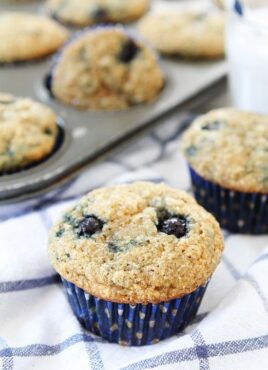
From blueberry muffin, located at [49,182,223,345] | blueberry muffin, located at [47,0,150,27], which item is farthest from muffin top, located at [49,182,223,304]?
blueberry muffin, located at [47,0,150,27]

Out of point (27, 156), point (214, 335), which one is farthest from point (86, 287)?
point (27, 156)

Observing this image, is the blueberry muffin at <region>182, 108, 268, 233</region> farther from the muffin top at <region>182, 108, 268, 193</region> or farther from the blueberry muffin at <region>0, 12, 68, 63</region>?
the blueberry muffin at <region>0, 12, 68, 63</region>

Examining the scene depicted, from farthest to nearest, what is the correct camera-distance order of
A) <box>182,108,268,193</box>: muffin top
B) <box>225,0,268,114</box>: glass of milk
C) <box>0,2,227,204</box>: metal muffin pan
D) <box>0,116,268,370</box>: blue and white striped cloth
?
1. <box>225,0,268,114</box>: glass of milk
2. <box>0,2,227,204</box>: metal muffin pan
3. <box>182,108,268,193</box>: muffin top
4. <box>0,116,268,370</box>: blue and white striped cloth

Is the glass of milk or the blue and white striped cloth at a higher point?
the glass of milk

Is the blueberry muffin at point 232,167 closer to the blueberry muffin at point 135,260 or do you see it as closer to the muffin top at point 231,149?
the muffin top at point 231,149

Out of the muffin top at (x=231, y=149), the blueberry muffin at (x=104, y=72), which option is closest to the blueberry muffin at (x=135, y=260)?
the muffin top at (x=231, y=149)

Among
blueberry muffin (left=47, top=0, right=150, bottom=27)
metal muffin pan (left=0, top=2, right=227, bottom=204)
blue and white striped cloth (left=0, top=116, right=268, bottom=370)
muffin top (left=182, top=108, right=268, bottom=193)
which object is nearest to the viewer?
blue and white striped cloth (left=0, top=116, right=268, bottom=370)

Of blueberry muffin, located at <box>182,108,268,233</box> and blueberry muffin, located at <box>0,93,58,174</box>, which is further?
blueberry muffin, located at <box>0,93,58,174</box>
